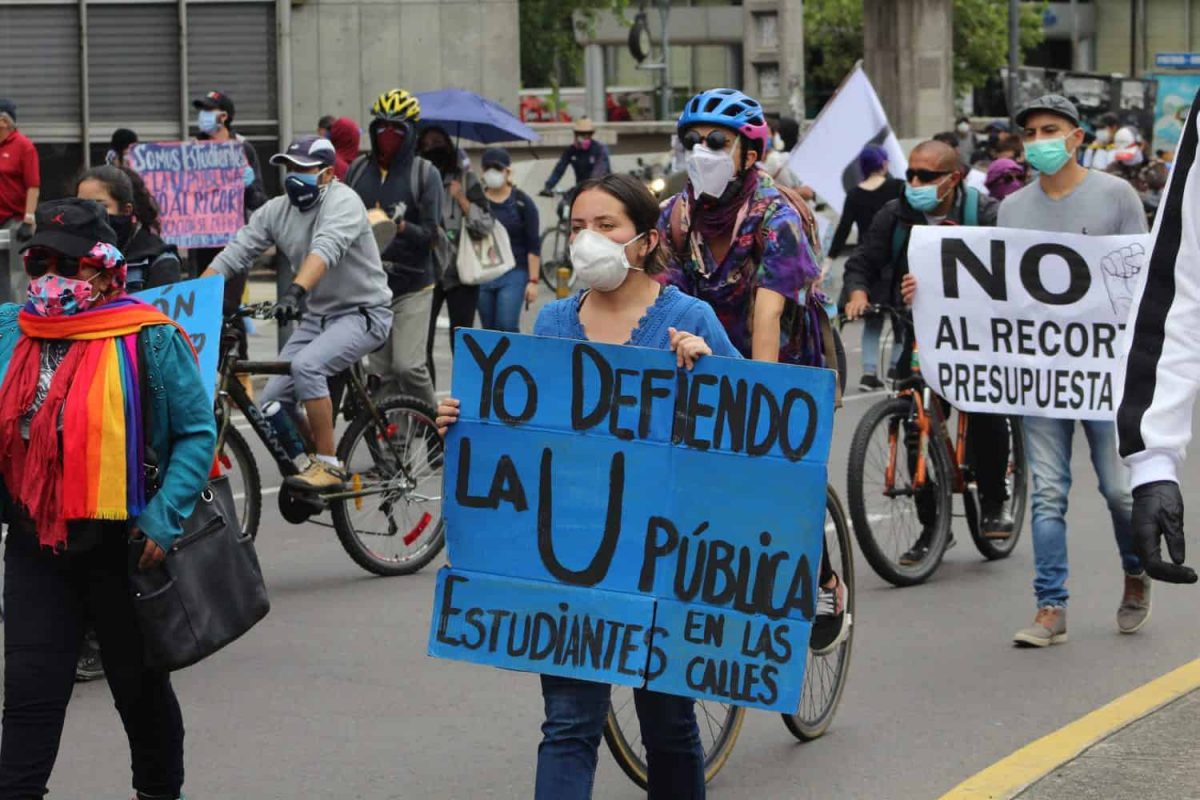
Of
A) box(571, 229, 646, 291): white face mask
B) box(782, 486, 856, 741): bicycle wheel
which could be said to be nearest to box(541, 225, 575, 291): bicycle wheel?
box(782, 486, 856, 741): bicycle wheel

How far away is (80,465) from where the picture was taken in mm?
4926

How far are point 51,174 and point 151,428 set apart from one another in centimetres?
1712

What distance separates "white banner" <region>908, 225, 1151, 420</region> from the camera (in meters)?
7.80

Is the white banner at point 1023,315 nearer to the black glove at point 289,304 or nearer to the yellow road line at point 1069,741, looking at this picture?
the yellow road line at point 1069,741

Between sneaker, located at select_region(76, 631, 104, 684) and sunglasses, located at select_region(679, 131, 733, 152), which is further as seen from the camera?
sneaker, located at select_region(76, 631, 104, 684)

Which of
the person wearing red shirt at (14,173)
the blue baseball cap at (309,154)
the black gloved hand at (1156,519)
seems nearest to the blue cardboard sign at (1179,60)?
the person wearing red shirt at (14,173)

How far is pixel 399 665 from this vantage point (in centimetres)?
743

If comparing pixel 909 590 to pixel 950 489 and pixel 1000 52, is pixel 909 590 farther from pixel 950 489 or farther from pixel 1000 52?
pixel 1000 52

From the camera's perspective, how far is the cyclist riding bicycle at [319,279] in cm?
866

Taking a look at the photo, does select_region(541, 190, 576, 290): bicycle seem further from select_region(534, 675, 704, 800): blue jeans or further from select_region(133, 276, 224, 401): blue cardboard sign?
select_region(534, 675, 704, 800): blue jeans

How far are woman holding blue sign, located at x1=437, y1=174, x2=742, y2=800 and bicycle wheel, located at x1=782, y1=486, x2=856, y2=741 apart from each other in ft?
4.83

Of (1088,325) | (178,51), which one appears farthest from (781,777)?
(178,51)

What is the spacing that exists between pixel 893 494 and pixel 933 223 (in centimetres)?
123

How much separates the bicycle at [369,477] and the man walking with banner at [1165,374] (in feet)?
17.9
